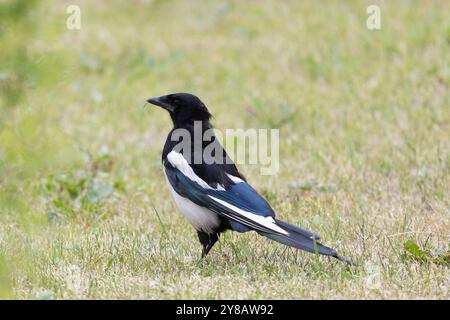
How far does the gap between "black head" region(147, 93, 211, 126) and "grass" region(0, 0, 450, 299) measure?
647 millimetres

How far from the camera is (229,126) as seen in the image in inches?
330

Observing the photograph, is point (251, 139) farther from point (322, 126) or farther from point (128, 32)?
point (128, 32)

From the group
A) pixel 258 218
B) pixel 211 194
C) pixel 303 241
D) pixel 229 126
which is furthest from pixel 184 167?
pixel 229 126

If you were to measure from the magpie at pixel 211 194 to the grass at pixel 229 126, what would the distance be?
7.9 inches

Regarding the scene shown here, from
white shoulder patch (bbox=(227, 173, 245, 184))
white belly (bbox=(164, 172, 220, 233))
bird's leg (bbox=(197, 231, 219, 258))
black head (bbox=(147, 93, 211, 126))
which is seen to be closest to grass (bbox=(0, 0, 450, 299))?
bird's leg (bbox=(197, 231, 219, 258))

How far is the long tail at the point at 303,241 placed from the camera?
4441mm

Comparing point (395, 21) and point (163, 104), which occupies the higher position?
point (395, 21)

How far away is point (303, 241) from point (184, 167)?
0.91 m

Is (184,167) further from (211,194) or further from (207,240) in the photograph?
(207,240)

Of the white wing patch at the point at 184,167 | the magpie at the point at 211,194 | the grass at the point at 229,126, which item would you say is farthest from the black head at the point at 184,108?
the grass at the point at 229,126

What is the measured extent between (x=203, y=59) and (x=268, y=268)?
5.55 metres

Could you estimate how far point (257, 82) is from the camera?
941 centimetres
